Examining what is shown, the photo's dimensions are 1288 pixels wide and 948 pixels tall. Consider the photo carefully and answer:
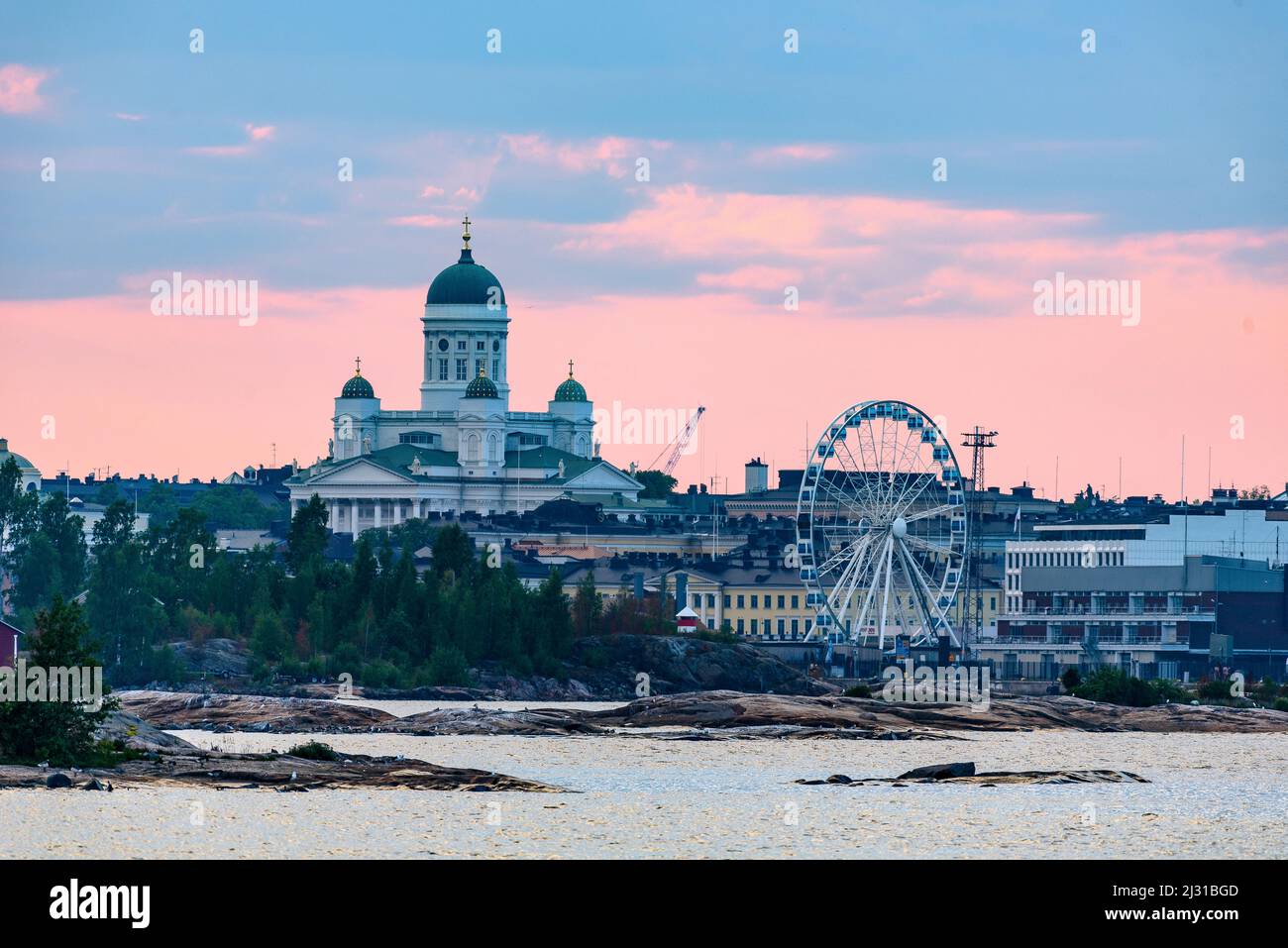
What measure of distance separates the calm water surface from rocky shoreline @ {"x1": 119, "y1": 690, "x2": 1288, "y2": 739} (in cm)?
1213

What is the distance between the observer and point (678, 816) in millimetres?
68250

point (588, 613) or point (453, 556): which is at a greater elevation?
point (453, 556)

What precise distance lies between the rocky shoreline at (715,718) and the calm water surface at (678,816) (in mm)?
12133

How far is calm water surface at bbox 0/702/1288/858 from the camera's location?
5925 centimetres

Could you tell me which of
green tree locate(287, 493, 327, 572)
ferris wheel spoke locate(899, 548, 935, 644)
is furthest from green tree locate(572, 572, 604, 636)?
ferris wheel spoke locate(899, 548, 935, 644)

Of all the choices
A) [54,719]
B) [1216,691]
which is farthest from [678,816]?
[1216,691]

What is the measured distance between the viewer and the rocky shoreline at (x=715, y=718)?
10288 cm

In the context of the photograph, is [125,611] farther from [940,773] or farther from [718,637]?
[940,773]

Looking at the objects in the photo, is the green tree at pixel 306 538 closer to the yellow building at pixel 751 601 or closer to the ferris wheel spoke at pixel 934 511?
the ferris wheel spoke at pixel 934 511

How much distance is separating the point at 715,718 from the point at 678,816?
39919 millimetres

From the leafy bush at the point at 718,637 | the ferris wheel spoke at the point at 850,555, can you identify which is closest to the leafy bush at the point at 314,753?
the ferris wheel spoke at the point at 850,555

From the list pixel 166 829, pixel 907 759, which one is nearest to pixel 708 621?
pixel 907 759
